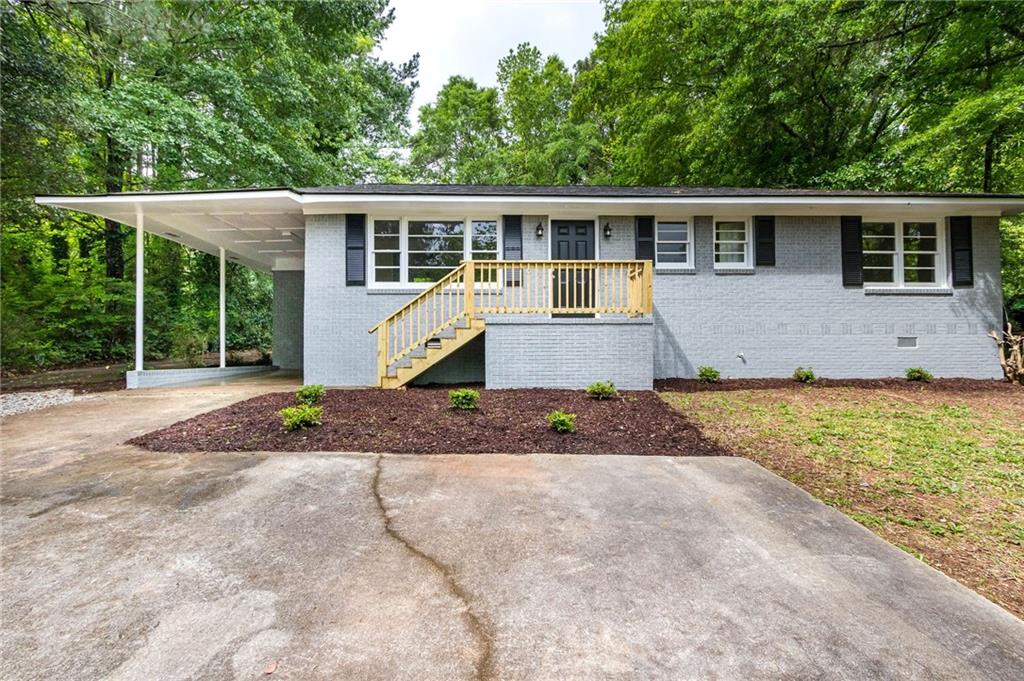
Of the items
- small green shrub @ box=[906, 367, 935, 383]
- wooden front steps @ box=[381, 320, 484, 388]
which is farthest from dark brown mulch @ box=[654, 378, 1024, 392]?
wooden front steps @ box=[381, 320, 484, 388]

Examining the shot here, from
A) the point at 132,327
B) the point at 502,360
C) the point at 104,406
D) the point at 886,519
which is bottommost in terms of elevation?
the point at 886,519

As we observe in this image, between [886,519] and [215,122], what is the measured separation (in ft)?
49.5

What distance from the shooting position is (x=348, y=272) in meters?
8.00

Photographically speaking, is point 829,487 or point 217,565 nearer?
point 217,565

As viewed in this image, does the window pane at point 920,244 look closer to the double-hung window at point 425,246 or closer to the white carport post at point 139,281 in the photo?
the double-hung window at point 425,246

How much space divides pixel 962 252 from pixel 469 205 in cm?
994

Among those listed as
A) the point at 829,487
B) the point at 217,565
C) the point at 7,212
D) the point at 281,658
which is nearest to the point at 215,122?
the point at 7,212

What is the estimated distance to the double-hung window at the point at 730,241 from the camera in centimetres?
853

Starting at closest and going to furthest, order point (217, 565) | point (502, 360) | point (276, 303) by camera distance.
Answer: point (217, 565), point (502, 360), point (276, 303)

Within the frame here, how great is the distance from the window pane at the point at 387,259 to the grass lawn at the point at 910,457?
223 inches

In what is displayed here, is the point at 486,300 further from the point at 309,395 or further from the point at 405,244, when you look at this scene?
the point at 309,395

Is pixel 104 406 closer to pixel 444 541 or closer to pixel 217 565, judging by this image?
pixel 217 565

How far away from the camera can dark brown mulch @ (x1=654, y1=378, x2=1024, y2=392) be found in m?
7.43

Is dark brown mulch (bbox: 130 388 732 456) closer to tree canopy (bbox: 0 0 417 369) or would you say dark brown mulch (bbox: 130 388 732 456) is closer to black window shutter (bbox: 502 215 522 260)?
black window shutter (bbox: 502 215 522 260)
